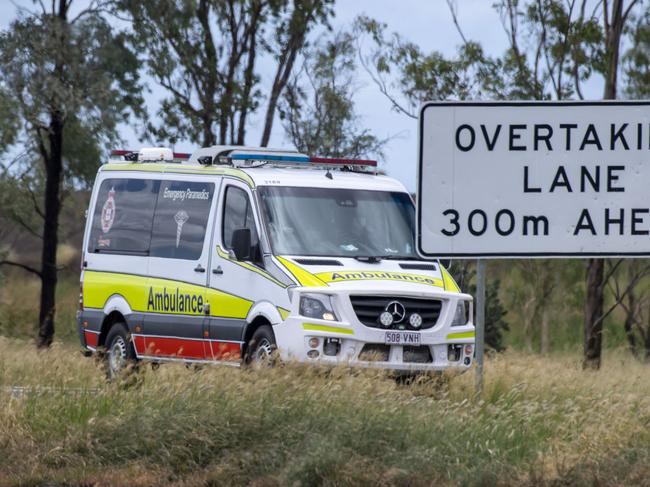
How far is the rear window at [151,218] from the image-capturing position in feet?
49.5

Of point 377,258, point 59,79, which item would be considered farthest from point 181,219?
point 59,79

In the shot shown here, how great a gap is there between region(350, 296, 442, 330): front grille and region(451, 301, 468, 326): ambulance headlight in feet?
0.72

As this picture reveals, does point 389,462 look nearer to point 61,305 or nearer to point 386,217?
point 386,217

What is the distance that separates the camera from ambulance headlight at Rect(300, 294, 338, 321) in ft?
42.8

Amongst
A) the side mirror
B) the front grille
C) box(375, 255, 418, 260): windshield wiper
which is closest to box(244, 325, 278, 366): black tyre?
the side mirror

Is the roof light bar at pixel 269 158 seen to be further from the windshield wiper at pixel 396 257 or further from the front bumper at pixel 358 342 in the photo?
the front bumper at pixel 358 342

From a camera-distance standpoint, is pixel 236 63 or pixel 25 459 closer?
pixel 25 459

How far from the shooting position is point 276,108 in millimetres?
31078

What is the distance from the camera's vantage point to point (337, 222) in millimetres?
14430

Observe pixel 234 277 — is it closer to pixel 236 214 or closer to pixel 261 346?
pixel 236 214

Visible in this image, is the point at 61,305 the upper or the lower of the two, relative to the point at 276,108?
lower

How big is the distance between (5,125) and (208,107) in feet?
14.7

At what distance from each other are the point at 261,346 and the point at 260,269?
76 cm

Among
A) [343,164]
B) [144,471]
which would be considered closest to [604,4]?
[343,164]
